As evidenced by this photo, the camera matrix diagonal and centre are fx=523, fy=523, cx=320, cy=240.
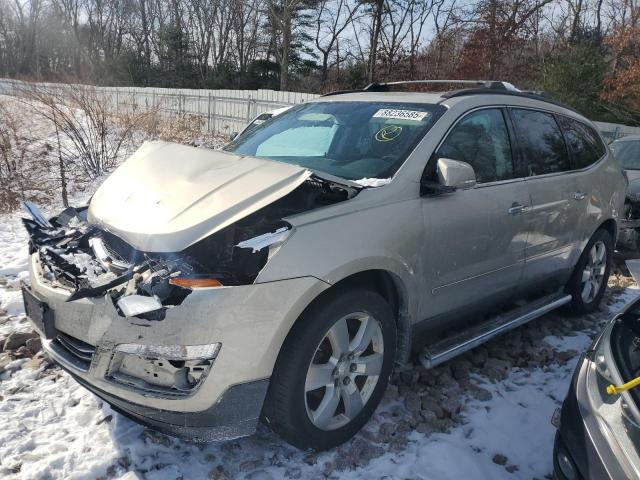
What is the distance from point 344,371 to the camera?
2568 millimetres

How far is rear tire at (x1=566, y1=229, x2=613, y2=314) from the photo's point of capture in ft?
14.4

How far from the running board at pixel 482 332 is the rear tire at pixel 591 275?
14.5 inches

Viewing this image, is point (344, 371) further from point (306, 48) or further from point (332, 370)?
point (306, 48)

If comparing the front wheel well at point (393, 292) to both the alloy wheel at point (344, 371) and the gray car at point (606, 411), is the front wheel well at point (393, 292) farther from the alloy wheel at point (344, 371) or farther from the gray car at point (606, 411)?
the gray car at point (606, 411)

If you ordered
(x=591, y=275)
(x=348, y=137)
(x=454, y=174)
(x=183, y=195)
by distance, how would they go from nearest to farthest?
(x=183, y=195) < (x=454, y=174) < (x=348, y=137) < (x=591, y=275)

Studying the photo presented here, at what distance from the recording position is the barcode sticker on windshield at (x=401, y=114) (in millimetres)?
3115

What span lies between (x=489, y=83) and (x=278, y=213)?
215 cm

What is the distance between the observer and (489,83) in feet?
12.2

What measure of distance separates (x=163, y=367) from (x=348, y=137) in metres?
1.80

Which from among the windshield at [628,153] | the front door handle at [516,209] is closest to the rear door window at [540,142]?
the front door handle at [516,209]

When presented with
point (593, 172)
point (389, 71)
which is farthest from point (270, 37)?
point (593, 172)

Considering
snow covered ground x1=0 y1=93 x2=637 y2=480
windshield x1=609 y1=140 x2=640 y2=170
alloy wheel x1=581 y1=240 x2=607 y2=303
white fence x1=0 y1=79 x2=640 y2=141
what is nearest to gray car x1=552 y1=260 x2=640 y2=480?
snow covered ground x1=0 y1=93 x2=637 y2=480

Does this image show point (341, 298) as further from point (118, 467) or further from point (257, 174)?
point (118, 467)

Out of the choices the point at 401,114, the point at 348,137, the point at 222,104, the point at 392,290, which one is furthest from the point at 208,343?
the point at 222,104
